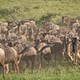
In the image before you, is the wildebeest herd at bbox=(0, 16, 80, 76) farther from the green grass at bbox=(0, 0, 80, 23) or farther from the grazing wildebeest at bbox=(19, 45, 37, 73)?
the green grass at bbox=(0, 0, 80, 23)

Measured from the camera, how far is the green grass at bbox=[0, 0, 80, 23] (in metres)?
37.0

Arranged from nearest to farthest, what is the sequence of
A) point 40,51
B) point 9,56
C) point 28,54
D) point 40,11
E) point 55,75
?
point 55,75 < point 9,56 < point 28,54 < point 40,51 < point 40,11

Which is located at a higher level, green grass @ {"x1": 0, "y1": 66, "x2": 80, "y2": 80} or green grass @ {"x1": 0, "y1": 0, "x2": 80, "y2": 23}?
green grass @ {"x1": 0, "y1": 0, "x2": 80, "y2": 23}

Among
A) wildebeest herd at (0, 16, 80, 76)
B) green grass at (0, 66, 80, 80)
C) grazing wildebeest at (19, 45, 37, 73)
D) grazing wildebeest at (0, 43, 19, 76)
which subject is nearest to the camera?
green grass at (0, 66, 80, 80)

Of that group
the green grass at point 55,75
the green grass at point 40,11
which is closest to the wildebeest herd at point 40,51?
the green grass at point 55,75

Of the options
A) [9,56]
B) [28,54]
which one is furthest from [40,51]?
→ [9,56]

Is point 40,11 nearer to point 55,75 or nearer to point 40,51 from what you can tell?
point 40,51

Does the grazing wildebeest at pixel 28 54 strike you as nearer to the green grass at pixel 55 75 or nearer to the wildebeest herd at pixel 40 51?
the wildebeest herd at pixel 40 51

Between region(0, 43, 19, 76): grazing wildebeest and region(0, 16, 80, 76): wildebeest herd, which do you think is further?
region(0, 16, 80, 76): wildebeest herd

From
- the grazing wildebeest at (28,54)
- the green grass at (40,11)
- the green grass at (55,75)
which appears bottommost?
the green grass at (55,75)

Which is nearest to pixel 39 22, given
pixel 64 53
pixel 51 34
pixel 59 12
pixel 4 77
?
pixel 59 12

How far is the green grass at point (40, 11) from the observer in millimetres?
37000

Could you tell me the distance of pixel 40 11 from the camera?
129 feet

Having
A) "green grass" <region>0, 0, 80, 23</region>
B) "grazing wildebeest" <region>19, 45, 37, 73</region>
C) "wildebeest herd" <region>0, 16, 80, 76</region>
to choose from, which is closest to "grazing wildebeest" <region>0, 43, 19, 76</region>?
"wildebeest herd" <region>0, 16, 80, 76</region>
